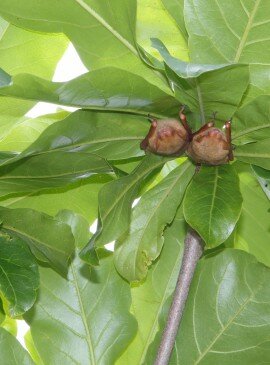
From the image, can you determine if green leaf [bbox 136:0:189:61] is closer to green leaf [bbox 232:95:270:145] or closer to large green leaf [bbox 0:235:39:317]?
green leaf [bbox 232:95:270:145]

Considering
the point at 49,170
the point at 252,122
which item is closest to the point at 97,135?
the point at 49,170

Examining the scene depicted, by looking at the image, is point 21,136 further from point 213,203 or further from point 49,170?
point 213,203

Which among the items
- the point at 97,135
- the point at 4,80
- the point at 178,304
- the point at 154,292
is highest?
the point at 4,80

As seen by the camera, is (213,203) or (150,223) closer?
(213,203)

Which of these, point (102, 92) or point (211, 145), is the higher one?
point (102, 92)

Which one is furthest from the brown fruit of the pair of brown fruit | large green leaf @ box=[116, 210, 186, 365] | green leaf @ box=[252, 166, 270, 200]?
large green leaf @ box=[116, 210, 186, 365]

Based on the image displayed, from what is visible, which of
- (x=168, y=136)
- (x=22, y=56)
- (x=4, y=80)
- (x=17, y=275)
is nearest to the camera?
(x=4, y=80)

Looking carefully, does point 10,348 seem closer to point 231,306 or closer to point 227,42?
point 231,306
